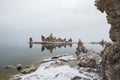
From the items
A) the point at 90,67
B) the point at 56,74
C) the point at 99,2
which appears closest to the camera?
the point at 99,2

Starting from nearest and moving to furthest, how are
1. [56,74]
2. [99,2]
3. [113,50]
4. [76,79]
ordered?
[113,50]
[99,2]
[76,79]
[56,74]

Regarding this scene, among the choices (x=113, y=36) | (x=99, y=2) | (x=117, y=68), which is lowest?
(x=117, y=68)

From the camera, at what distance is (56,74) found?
3322 cm

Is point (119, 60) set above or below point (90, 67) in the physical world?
above

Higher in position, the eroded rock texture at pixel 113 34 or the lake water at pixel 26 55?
the eroded rock texture at pixel 113 34

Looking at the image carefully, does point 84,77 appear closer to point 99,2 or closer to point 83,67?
point 83,67

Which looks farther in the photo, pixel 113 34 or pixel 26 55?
pixel 26 55

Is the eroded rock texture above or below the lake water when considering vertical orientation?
above

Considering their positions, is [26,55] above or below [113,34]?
below

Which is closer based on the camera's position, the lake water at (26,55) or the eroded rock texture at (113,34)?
the eroded rock texture at (113,34)

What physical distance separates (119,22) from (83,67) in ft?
52.8

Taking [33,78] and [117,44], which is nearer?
[117,44]

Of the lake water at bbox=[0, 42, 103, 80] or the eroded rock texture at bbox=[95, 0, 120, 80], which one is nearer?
the eroded rock texture at bbox=[95, 0, 120, 80]

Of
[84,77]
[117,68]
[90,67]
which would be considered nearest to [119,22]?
[117,68]
